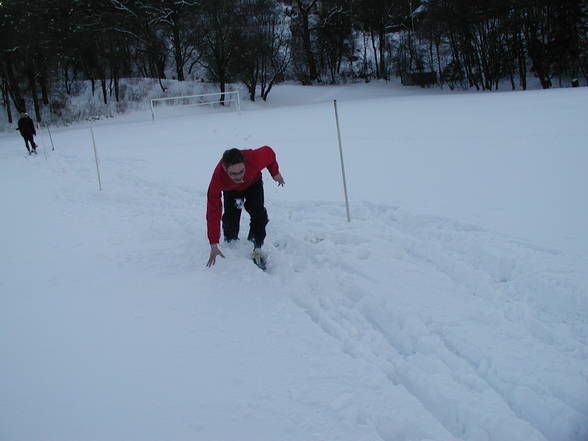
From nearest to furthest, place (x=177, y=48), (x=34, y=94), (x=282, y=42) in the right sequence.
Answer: (x=34, y=94)
(x=177, y=48)
(x=282, y=42)

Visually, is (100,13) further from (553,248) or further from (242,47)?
(553,248)

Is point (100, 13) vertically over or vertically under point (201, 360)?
over

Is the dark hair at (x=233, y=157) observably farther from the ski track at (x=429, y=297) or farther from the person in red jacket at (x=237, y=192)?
the ski track at (x=429, y=297)

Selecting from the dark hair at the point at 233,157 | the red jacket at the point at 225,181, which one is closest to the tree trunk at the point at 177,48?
the red jacket at the point at 225,181

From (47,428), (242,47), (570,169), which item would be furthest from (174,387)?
(242,47)

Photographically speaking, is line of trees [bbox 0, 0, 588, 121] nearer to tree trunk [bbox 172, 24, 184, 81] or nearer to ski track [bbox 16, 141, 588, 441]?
tree trunk [bbox 172, 24, 184, 81]

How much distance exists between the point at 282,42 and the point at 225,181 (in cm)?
3973

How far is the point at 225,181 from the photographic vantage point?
4.90 m

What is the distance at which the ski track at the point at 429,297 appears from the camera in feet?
9.13

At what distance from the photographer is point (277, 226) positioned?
21.4 feet

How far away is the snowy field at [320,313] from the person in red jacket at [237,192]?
37cm

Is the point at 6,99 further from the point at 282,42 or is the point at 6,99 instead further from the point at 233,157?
the point at 233,157

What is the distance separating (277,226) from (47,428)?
409 centimetres

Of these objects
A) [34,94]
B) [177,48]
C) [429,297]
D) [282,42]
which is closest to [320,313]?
[429,297]
